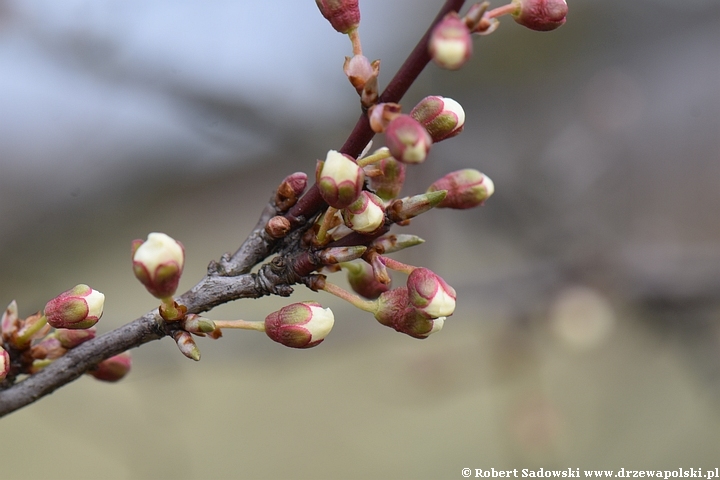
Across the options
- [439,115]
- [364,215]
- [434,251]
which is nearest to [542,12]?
[439,115]

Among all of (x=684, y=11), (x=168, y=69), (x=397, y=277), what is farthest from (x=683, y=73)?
(x=168, y=69)

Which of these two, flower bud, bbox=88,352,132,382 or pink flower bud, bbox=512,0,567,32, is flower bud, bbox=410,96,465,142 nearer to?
pink flower bud, bbox=512,0,567,32

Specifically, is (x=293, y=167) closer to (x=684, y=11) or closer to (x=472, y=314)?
(x=472, y=314)

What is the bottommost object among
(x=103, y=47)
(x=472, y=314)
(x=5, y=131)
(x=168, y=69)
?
(x=472, y=314)

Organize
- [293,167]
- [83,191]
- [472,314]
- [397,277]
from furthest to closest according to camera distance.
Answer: [293,167] → [83,191] → [397,277] → [472,314]

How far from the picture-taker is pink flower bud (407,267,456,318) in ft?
2.04

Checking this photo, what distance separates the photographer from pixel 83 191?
3.69 metres

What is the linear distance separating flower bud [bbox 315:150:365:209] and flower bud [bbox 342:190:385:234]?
0.11 feet

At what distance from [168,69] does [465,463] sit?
113 inches

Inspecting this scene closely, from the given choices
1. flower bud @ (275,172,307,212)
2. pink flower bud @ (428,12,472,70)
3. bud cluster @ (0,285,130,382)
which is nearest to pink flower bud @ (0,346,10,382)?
bud cluster @ (0,285,130,382)

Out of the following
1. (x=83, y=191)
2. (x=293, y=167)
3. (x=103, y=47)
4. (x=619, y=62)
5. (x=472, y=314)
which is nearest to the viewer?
(x=103, y=47)

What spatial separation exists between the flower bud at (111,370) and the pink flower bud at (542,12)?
66cm

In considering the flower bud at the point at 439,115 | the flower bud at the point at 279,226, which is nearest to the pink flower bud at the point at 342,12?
the flower bud at the point at 439,115

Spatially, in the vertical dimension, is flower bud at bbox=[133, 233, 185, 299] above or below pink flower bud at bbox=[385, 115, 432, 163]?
below
